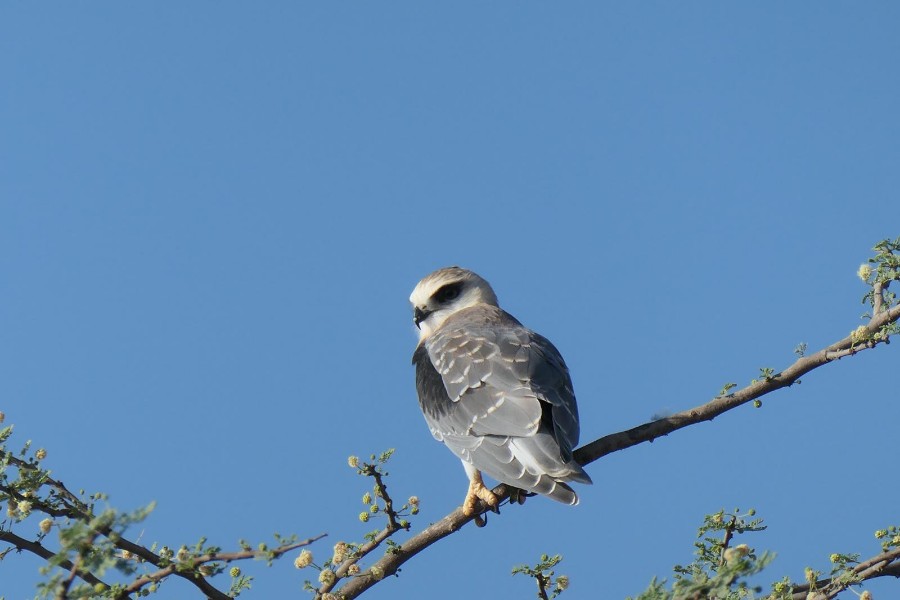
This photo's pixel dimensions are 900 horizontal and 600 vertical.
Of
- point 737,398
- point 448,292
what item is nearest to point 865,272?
point 737,398

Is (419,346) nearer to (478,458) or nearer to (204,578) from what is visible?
(478,458)

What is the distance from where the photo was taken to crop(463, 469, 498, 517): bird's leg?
573 centimetres

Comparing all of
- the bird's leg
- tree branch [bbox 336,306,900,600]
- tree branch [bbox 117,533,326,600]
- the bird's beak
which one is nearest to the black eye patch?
the bird's beak

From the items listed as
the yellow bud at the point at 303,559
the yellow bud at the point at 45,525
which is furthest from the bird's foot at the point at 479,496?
the yellow bud at the point at 45,525

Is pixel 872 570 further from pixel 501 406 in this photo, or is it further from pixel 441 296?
pixel 441 296

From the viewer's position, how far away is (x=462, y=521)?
17.5 feet

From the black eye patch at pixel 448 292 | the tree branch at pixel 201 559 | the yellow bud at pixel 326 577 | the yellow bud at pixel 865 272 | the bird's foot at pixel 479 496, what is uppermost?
the black eye patch at pixel 448 292

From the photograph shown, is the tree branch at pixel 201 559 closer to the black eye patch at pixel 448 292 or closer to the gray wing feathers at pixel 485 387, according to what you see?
the gray wing feathers at pixel 485 387

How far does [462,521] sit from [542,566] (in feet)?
2.22

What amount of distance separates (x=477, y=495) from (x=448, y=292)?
2.83 meters

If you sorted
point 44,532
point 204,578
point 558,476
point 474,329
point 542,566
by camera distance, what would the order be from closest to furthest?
point 204,578, point 44,532, point 542,566, point 558,476, point 474,329

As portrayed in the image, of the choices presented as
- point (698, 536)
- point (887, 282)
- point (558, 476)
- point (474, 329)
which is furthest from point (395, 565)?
point (887, 282)

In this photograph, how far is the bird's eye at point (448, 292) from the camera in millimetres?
8398

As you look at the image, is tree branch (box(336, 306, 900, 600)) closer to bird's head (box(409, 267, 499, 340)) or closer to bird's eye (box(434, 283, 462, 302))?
bird's head (box(409, 267, 499, 340))
